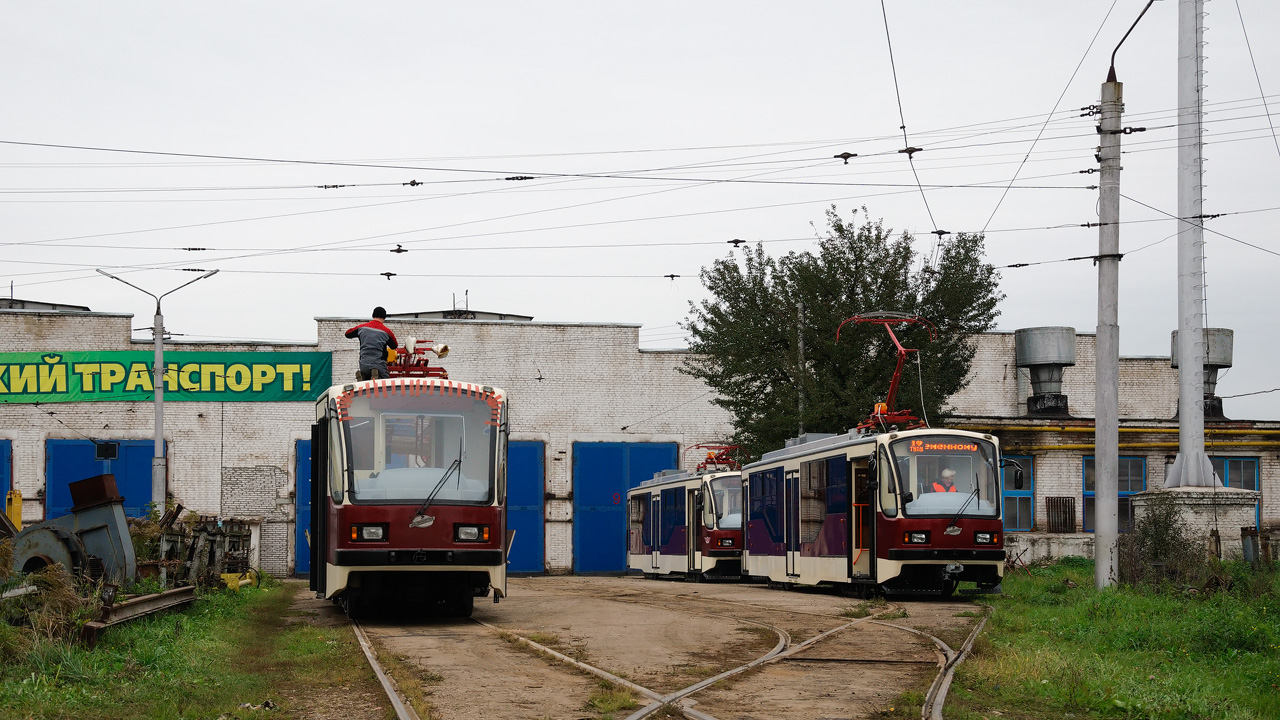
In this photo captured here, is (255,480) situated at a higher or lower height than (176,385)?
lower

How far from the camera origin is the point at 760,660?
11531 mm

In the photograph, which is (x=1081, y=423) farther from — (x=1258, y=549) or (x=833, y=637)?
(x=833, y=637)

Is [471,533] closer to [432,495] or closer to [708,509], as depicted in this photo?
[432,495]

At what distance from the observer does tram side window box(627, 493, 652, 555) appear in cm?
3959

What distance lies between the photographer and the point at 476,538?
15.4m

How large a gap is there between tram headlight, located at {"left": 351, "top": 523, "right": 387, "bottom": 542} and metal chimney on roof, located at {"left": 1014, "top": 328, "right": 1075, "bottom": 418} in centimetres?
3293

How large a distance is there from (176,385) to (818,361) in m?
21.2

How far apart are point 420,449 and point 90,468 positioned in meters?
29.0

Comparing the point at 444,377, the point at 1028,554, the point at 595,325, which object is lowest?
the point at 1028,554

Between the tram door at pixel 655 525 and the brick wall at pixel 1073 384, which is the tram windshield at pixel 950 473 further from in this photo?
the brick wall at pixel 1073 384

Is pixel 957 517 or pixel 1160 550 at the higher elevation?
pixel 957 517

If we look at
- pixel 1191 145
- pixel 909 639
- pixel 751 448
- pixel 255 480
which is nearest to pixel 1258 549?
pixel 1191 145

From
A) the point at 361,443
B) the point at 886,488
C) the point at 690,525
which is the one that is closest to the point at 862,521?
the point at 886,488

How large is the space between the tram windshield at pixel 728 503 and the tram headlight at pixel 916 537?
38.4 feet
